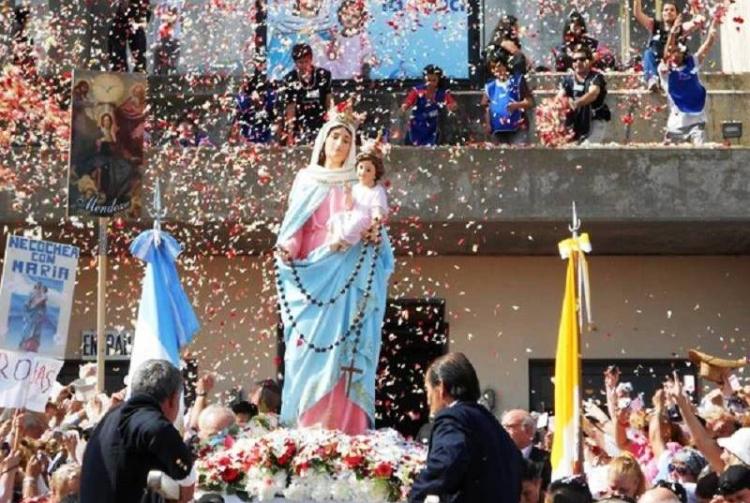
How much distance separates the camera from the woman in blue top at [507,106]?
20.9 meters

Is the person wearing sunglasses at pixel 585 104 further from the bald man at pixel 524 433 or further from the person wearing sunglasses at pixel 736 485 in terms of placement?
the person wearing sunglasses at pixel 736 485

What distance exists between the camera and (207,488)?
11891 millimetres

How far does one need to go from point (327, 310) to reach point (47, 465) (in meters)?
2.16

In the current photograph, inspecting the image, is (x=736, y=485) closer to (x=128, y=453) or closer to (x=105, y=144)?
(x=128, y=453)

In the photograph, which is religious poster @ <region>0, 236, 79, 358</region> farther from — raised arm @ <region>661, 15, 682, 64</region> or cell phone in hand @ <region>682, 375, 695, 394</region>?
cell phone in hand @ <region>682, 375, 695, 394</region>

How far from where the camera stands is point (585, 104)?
20781 millimetres

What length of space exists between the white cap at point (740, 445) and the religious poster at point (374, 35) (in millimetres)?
11155

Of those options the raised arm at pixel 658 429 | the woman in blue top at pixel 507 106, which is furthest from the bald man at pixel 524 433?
the woman in blue top at pixel 507 106

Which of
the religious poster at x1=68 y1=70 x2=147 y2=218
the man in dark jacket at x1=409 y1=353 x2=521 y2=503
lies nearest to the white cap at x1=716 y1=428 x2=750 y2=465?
the man in dark jacket at x1=409 y1=353 x2=521 y2=503

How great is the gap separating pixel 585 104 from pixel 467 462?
1200 centimetres

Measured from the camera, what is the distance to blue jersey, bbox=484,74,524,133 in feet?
68.7

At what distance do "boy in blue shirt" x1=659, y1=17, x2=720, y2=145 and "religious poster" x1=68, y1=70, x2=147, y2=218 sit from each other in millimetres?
6967

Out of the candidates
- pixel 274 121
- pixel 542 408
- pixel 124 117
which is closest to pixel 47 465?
pixel 124 117

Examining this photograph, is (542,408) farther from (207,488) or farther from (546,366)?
(207,488)
